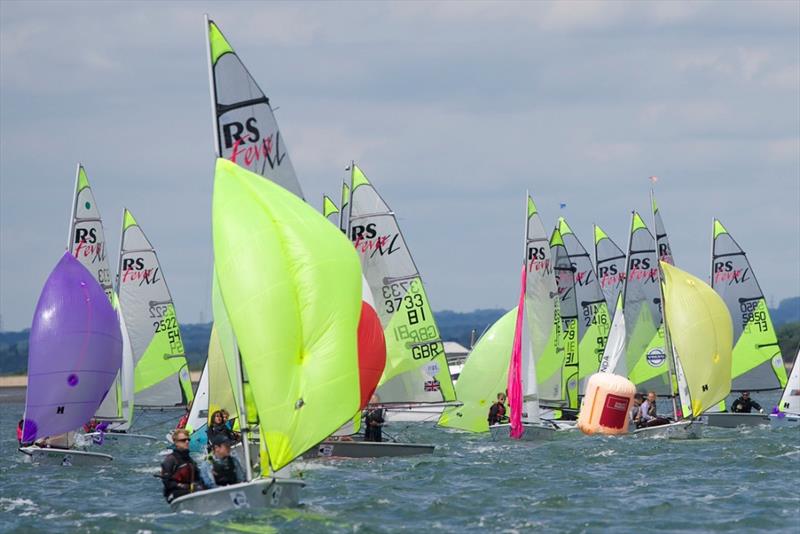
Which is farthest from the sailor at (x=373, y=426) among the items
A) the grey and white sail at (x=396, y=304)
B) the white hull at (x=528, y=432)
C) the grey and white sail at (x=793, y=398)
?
the grey and white sail at (x=793, y=398)

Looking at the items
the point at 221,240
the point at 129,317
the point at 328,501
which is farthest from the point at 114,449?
the point at 221,240

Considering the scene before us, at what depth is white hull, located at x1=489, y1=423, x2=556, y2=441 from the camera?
35969 millimetres

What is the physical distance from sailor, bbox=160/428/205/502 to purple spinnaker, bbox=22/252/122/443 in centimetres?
859

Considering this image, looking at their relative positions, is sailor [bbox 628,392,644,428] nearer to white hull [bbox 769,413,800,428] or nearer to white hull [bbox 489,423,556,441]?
white hull [bbox 489,423,556,441]

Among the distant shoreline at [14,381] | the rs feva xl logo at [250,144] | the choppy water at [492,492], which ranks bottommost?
the choppy water at [492,492]

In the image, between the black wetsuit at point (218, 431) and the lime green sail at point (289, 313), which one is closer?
the lime green sail at point (289, 313)

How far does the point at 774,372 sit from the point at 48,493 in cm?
2666

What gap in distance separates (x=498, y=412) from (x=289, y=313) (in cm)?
1827

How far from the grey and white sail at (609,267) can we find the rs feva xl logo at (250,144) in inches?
1217

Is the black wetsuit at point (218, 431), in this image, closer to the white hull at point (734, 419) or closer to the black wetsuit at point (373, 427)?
the black wetsuit at point (373, 427)

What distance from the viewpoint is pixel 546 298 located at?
41688 millimetres

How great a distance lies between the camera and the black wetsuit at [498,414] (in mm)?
36938

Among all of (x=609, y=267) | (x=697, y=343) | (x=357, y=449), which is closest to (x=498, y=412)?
(x=697, y=343)

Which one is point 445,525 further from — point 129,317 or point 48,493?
point 129,317
